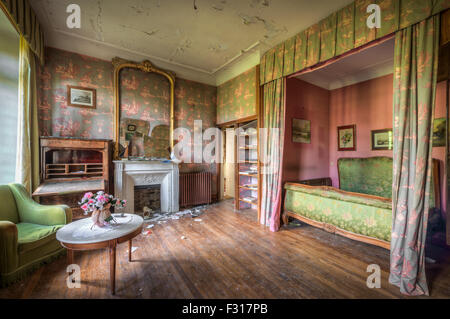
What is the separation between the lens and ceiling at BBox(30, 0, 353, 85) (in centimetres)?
252

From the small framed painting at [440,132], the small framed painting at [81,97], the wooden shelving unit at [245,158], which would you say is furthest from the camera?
the wooden shelving unit at [245,158]

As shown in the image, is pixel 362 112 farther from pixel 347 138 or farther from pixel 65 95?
pixel 65 95

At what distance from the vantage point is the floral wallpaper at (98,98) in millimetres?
3189

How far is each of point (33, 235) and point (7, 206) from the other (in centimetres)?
68

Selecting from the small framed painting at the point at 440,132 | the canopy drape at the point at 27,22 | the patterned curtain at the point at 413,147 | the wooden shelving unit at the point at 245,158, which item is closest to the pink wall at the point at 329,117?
the small framed painting at the point at 440,132

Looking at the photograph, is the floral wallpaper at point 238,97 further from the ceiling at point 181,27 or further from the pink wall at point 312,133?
the pink wall at point 312,133

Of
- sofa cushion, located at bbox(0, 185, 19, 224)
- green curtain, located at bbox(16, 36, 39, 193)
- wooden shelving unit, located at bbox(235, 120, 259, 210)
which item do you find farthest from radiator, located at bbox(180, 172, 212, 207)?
sofa cushion, located at bbox(0, 185, 19, 224)

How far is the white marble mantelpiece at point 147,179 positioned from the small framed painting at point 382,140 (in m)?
4.24

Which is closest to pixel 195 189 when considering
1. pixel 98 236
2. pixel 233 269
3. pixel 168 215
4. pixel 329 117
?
pixel 168 215

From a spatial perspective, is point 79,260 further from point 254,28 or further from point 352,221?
point 254,28
